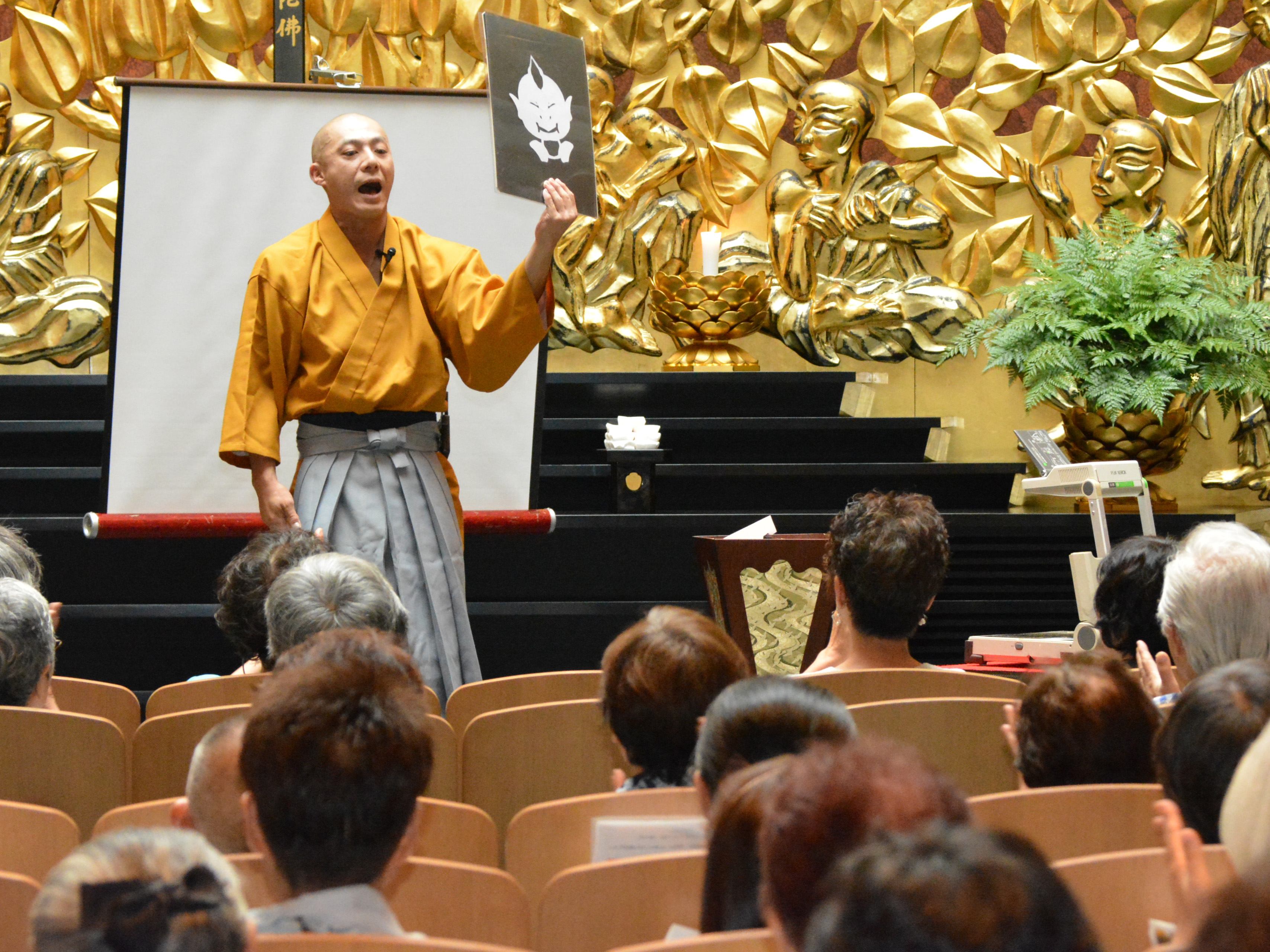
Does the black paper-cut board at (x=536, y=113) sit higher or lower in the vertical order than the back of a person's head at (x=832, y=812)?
higher

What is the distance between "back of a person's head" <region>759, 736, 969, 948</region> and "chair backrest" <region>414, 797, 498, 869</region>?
2.16 feet

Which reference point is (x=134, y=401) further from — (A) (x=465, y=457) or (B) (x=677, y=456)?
(B) (x=677, y=456)

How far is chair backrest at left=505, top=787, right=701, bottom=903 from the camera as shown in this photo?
1.52m

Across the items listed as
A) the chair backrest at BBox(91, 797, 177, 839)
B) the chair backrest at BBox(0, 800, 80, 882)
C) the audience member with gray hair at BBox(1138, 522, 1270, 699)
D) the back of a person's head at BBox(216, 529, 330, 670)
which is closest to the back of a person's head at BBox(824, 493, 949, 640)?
the audience member with gray hair at BBox(1138, 522, 1270, 699)

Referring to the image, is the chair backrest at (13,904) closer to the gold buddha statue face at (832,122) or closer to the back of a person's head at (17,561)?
the back of a person's head at (17,561)

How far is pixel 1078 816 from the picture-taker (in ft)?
4.83

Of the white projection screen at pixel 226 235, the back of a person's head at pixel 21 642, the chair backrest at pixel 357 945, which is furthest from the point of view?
the white projection screen at pixel 226 235

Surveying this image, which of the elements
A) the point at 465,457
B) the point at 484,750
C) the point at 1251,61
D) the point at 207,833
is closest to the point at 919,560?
the point at 484,750

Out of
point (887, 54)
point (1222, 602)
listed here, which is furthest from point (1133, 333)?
point (1222, 602)

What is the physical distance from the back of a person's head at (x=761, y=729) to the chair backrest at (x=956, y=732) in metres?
0.43

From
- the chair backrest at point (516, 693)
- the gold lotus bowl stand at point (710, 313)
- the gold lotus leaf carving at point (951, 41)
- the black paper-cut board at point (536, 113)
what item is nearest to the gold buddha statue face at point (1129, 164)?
the gold lotus leaf carving at point (951, 41)

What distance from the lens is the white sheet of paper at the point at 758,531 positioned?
3693mm

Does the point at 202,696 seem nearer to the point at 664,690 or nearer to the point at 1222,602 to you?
the point at 664,690

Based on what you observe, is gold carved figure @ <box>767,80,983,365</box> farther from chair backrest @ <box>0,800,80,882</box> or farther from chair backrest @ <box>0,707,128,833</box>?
chair backrest @ <box>0,800,80,882</box>
